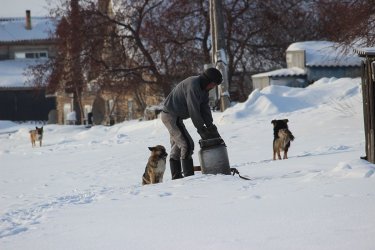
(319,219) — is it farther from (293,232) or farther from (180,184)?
(180,184)

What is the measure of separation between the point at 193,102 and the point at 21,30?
5621 centimetres

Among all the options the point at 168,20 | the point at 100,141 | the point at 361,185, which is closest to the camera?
the point at 361,185

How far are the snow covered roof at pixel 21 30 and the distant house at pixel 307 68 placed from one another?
114 ft

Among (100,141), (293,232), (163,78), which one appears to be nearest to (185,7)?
(163,78)

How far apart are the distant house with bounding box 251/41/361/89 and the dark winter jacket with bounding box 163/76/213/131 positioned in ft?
64.1

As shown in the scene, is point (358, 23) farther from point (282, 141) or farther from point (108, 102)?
point (108, 102)

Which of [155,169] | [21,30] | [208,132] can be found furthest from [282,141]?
[21,30]

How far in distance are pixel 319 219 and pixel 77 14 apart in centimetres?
2724

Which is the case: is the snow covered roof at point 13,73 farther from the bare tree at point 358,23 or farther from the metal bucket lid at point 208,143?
the metal bucket lid at point 208,143

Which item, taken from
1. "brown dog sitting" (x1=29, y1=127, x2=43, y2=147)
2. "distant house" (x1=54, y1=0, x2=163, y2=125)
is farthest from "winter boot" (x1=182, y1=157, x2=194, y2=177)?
"distant house" (x1=54, y1=0, x2=163, y2=125)

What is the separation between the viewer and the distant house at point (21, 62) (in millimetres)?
56500

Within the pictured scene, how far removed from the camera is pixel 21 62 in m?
60.4

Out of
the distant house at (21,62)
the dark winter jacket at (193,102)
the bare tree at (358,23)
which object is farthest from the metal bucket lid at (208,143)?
the distant house at (21,62)

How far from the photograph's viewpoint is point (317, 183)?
7.27 meters
